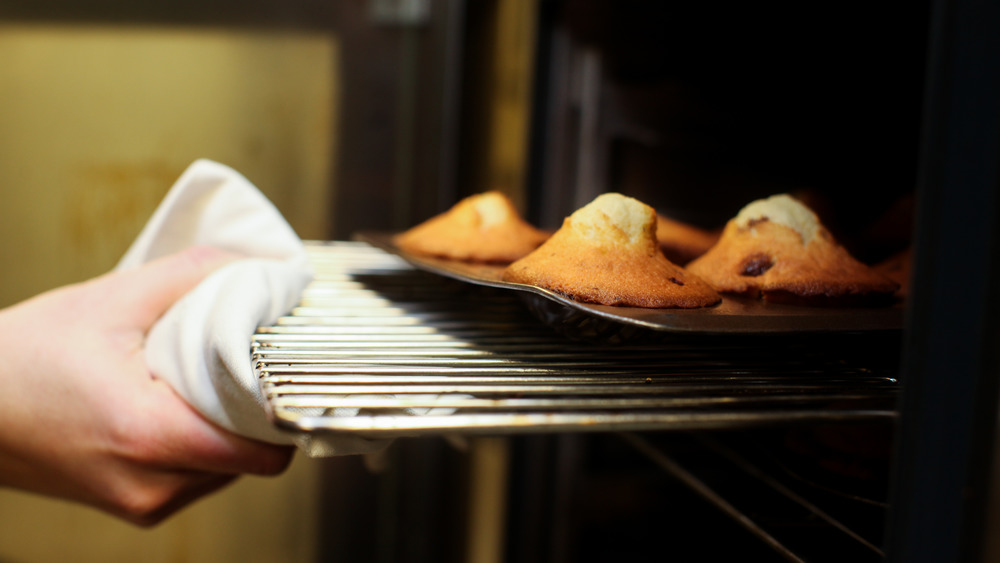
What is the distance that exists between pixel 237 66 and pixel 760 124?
0.99m

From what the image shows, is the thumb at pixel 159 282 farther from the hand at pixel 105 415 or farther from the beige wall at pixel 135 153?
the beige wall at pixel 135 153

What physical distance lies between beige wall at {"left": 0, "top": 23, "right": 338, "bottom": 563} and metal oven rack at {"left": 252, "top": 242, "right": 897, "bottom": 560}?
2.63 ft

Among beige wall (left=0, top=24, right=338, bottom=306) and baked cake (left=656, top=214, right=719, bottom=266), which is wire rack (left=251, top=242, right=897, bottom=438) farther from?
beige wall (left=0, top=24, right=338, bottom=306)

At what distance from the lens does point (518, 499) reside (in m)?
1.26

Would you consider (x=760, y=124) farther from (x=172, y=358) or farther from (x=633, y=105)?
(x=172, y=358)

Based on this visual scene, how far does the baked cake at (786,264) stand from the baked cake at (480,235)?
0.22 meters

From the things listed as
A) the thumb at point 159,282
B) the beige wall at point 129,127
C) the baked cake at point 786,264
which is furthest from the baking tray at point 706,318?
the beige wall at point 129,127

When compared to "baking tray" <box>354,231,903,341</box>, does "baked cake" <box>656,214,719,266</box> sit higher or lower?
higher

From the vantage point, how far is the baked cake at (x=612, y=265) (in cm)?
52

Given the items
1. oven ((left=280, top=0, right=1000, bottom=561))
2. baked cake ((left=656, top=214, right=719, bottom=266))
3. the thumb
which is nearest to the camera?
oven ((left=280, top=0, right=1000, bottom=561))

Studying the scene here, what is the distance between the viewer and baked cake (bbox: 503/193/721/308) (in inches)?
20.6

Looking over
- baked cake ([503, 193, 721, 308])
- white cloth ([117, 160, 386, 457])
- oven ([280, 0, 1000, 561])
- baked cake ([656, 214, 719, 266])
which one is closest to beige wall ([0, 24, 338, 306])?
oven ([280, 0, 1000, 561])

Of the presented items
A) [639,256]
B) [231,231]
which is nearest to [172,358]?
[231,231]

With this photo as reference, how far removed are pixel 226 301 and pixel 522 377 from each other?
0.24m
